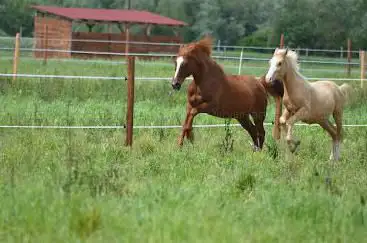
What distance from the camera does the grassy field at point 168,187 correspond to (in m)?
6.74

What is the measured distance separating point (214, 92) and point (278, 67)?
1.17 metres

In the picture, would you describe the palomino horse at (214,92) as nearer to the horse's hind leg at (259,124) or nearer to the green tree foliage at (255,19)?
the horse's hind leg at (259,124)

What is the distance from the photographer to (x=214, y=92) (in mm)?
12758

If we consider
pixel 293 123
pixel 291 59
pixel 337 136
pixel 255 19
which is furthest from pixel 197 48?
pixel 255 19

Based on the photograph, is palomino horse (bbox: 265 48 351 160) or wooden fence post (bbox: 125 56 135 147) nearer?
palomino horse (bbox: 265 48 351 160)

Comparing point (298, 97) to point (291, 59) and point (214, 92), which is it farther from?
point (214, 92)

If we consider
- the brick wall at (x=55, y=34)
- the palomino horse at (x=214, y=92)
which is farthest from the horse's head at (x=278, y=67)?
the brick wall at (x=55, y=34)

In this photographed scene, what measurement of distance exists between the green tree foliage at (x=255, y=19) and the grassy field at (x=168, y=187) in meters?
27.3

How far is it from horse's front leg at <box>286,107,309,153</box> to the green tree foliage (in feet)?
92.6

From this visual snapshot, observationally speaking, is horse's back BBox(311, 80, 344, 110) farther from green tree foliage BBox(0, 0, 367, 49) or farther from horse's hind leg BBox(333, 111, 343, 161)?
green tree foliage BBox(0, 0, 367, 49)

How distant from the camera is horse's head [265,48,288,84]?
1208 cm

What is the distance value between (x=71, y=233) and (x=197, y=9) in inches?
2279

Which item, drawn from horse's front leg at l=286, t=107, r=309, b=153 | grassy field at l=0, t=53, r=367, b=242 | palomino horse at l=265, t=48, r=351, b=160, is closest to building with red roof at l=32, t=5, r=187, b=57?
grassy field at l=0, t=53, r=367, b=242

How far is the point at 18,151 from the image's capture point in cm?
1050
